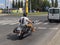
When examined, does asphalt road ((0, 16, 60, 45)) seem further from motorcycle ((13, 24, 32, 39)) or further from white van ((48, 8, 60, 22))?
white van ((48, 8, 60, 22))

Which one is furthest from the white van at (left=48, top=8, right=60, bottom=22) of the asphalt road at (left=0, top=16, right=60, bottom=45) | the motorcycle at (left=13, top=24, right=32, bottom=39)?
the motorcycle at (left=13, top=24, right=32, bottom=39)

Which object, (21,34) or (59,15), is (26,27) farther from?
(59,15)

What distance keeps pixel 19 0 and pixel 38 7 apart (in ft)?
101

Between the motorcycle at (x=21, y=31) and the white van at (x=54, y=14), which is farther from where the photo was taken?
the white van at (x=54, y=14)

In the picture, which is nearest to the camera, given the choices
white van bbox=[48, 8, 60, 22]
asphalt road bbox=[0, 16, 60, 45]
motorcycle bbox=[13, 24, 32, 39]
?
asphalt road bbox=[0, 16, 60, 45]

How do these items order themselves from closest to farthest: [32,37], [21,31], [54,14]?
[21,31] → [32,37] → [54,14]

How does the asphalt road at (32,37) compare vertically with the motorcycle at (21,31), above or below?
below

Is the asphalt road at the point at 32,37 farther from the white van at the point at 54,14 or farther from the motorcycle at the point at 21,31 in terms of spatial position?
the white van at the point at 54,14

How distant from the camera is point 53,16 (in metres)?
34.2

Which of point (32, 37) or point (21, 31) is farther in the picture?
point (32, 37)

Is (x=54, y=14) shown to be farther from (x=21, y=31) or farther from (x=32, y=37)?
(x=21, y=31)

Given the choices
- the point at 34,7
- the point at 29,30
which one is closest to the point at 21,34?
the point at 29,30

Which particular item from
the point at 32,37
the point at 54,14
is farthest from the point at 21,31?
the point at 54,14

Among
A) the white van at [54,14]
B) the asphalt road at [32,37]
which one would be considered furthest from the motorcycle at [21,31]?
the white van at [54,14]
